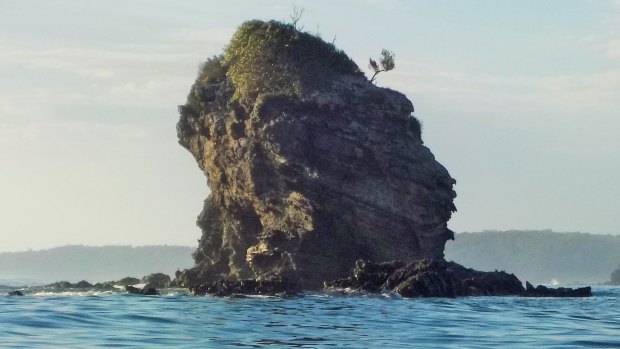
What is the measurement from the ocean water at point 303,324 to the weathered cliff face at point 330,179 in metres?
13.1

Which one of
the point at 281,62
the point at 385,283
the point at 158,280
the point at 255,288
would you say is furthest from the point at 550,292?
the point at 158,280

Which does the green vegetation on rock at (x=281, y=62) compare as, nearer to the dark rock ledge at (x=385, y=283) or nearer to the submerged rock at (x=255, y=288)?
the dark rock ledge at (x=385, y=283)

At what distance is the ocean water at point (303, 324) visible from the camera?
97.1 feet

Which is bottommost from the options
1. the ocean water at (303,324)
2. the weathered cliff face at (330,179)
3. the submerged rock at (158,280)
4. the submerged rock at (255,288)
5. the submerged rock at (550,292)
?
the ocean water at (303,324)

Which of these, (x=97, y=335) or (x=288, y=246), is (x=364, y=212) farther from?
(x=97, y=335)

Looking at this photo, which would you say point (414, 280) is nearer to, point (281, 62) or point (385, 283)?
point (385, 283)

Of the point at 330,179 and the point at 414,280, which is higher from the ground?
the point at 330,179

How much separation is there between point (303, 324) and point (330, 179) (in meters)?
27.5

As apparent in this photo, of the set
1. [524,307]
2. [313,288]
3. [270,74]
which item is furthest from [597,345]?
[270,74]

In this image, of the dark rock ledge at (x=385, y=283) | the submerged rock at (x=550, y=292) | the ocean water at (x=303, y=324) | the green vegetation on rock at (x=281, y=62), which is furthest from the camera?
the green vegetation on rock at (x=281, y=62)

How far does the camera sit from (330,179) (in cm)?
6212

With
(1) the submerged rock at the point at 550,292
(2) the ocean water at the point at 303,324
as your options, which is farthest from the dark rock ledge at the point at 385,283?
(1) the submerged rock at the point at 550,292

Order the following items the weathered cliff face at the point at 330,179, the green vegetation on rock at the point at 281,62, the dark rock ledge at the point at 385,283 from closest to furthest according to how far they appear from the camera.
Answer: the dark rock ledge at the point at 385,283
the weathered cliff face at the point at 330,179
the green vegetation on rock at the point at 281,62

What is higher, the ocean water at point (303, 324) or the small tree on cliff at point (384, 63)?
the small tree on cliff at point (384, 63)
